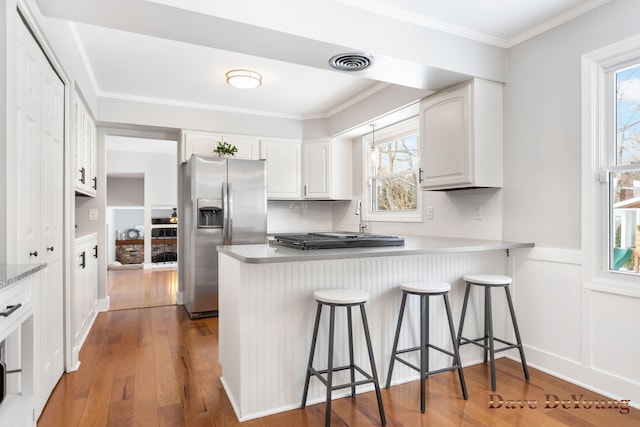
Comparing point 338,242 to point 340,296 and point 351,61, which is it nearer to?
point 340,296

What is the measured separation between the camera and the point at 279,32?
7.04ft

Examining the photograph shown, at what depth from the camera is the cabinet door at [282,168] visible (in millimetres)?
4938

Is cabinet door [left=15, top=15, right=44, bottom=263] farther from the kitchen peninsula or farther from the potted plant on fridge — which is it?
the potted plant on fridge

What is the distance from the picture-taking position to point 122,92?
13.5ft

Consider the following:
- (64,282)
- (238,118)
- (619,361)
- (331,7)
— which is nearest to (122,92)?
(238,118)

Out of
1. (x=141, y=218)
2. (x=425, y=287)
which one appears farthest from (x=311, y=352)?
(x=141, y=218)

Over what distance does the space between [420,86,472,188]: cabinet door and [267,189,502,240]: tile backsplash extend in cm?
38

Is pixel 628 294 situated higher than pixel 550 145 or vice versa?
pixel 550 145

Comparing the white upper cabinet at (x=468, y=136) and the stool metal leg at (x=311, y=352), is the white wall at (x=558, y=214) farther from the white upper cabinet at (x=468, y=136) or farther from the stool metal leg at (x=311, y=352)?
the stool metal leg at (x=311, y=352)

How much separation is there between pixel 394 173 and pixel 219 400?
3060mm

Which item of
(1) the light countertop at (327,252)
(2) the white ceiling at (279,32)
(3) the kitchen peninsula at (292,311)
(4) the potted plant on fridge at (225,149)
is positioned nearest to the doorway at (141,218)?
(4) the potted plant on fridge at (225,149)

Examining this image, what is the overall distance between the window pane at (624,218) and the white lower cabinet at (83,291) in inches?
146

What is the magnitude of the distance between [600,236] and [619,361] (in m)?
0.76

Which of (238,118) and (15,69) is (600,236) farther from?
(238,118)
